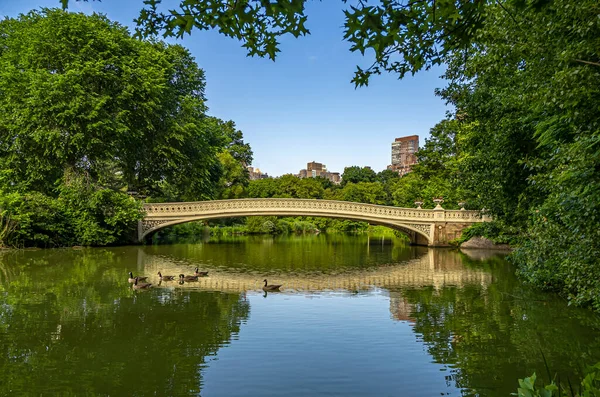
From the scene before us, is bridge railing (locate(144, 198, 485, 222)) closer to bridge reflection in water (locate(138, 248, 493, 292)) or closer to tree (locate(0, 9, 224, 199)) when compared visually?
tree (locate(0, 9, 224, 199))

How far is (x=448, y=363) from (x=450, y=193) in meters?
22.3

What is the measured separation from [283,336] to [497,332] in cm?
312

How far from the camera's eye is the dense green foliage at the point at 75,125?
58.5ft

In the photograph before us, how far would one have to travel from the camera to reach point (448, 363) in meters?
5.48

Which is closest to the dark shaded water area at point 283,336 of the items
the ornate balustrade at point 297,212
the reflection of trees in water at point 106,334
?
the reflection of trees in water at point 106,334

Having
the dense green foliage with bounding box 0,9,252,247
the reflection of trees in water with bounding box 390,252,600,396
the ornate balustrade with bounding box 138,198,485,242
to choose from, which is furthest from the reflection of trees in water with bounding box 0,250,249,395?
the ornate balustrade with bounding box 138,198,485,242

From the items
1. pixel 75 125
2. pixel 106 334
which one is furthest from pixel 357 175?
pixel 106 334

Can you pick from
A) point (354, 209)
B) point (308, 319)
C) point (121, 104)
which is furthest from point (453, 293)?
point (121, 104)

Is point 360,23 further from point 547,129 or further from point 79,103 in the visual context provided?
point 79,103

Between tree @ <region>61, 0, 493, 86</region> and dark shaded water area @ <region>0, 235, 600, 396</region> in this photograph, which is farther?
dark shaded water area @ <region>0, 235, 600, 396</region>

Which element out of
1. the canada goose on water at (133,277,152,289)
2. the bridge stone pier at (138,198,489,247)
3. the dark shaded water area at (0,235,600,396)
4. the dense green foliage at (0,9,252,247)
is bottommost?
the dark shaded water area at (0,235,600,396)

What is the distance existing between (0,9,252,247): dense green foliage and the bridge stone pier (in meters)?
1.47

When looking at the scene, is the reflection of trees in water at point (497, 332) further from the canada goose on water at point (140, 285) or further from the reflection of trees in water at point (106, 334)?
the canada goose on water at point (140, 285)

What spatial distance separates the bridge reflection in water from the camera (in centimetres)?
1116
